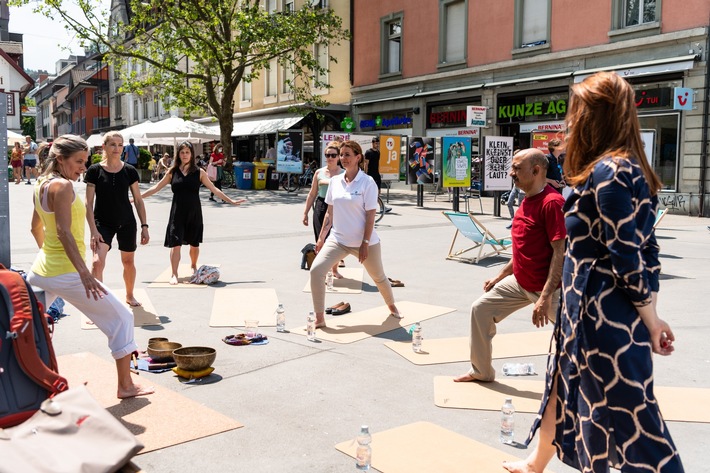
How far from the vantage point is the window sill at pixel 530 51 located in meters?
22.3

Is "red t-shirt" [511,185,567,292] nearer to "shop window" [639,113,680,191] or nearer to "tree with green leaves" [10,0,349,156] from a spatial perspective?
"shop window" [639,113,680,191]

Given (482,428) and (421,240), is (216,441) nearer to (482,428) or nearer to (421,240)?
(482,428)

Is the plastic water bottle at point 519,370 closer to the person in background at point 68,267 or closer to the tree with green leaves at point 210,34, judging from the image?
the person in background at point 68,267

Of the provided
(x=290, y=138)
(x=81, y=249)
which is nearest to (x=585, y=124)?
(x=81, y=249)

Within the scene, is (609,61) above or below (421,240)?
above

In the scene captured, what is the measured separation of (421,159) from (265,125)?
638 inches

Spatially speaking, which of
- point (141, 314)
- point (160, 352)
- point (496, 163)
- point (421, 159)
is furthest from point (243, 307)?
point (421, 159)

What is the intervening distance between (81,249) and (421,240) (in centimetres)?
890

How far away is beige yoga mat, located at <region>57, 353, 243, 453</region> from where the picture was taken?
13.1 ft

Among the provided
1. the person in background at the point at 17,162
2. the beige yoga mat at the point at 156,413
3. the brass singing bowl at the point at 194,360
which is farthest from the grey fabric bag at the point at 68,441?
the person in background at the point at 17,162

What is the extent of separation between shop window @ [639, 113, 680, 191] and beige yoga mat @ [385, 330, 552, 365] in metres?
14.2

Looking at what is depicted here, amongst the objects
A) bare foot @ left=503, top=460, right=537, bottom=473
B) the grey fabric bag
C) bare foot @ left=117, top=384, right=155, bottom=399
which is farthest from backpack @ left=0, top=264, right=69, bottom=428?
bare foot @ left=503, top=460, right=537, bottom=473

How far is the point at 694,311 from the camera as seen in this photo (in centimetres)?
724

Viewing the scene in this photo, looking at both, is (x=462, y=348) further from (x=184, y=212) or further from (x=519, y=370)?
(x=184, y=212)
